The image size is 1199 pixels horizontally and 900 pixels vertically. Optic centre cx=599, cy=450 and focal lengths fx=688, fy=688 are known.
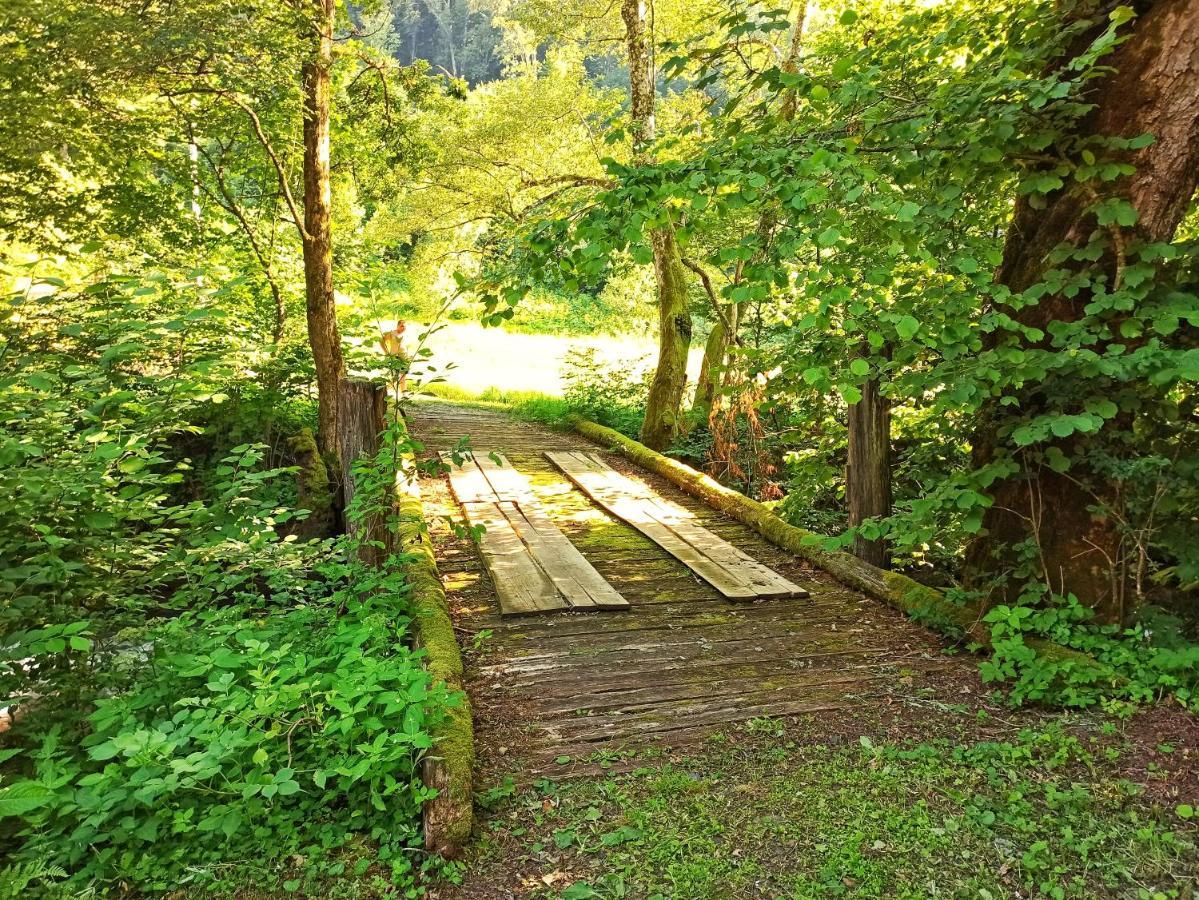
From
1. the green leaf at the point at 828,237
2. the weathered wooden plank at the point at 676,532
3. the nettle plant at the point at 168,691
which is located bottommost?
the weathered wooden plank at the point at 676,532

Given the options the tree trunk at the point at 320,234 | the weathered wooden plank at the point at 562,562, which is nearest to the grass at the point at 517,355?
the tree trunk at the point at 320,234

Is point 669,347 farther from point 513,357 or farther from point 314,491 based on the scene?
point 513,357

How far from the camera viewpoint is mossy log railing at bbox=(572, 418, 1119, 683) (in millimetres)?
3846

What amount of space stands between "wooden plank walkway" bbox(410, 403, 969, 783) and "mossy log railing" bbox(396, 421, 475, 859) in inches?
7.6

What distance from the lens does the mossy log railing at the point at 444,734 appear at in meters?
2.68

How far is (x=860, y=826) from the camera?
9.05ft

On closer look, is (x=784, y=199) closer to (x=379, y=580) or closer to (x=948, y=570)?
(x=379, y=580)

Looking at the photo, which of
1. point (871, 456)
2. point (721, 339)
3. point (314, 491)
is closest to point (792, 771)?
point (871, 456)

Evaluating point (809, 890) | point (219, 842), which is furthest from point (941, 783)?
point (219, 842)

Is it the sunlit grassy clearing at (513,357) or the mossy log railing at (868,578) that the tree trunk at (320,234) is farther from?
the sunlit grassy clearing at (513,357)

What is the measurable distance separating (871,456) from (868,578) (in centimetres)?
92

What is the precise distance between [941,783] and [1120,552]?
179 cm

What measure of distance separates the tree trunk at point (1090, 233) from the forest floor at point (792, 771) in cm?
78

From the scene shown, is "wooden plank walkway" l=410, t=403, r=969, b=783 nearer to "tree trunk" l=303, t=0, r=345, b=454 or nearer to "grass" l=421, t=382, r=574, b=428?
"tree trunk" l=303, t=0, r=345, b=454
